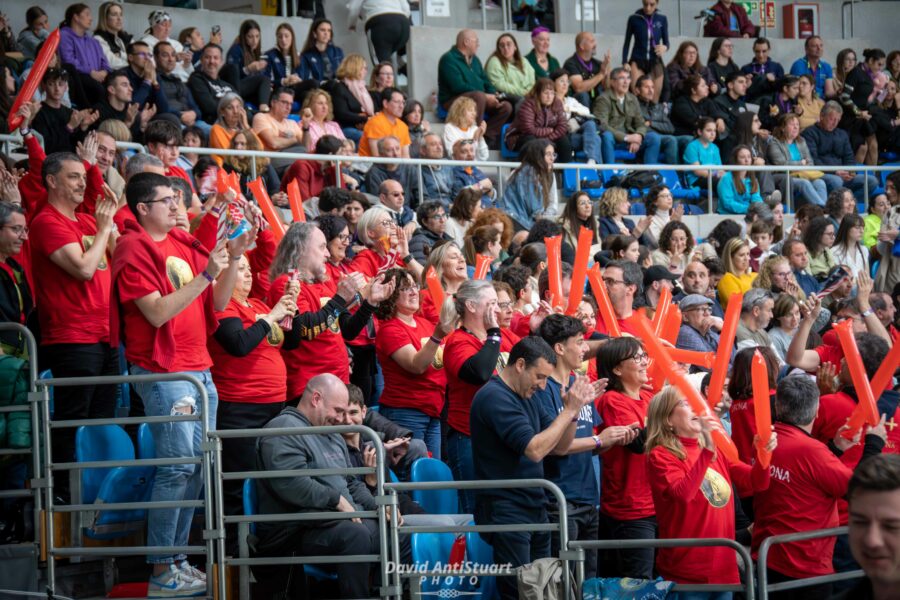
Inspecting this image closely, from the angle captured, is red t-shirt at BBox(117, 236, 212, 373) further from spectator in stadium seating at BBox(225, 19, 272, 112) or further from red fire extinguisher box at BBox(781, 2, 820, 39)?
red fire extinguisher box at BBox(781, 2, 820, 39)

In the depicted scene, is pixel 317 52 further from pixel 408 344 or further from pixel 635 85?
pixel 408 344

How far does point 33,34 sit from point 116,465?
6995 millimetres

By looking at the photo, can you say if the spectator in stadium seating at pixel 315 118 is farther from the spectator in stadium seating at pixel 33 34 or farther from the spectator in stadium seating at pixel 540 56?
the spectator in stadium seating at pixel 540 56

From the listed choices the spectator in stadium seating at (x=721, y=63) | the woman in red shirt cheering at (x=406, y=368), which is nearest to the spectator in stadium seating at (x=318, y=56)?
the spectator in stadium seating at (x=721, y=63)

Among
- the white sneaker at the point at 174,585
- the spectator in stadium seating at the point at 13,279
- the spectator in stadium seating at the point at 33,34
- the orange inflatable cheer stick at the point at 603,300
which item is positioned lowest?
the white sneaker at the point at 174,585

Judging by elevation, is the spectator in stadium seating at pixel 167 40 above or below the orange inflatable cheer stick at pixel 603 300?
above

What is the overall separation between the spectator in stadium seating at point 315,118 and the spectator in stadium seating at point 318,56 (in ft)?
5.29

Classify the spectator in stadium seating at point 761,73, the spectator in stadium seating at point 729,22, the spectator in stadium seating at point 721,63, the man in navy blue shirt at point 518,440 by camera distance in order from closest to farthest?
1. the man in navy blue shirt at point 518,440
2. the spectator in stadium seating at point 721,63
3. the spectator in stadium seating at point 761,73
4. the spectator in stadium seating at point 729,22

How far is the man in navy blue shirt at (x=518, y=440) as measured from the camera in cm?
524

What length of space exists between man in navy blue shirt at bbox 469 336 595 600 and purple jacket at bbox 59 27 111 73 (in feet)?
22.5

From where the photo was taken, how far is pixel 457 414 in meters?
6.41

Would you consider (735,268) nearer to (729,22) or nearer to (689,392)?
(689,392)

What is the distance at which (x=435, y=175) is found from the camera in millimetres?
11008

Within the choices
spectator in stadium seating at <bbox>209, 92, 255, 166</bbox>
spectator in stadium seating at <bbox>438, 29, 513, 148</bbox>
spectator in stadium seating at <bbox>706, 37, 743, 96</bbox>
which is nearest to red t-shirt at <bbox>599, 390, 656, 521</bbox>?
spectator in stadium seating at <bbox>209, 92, 255, 166</bbox>
